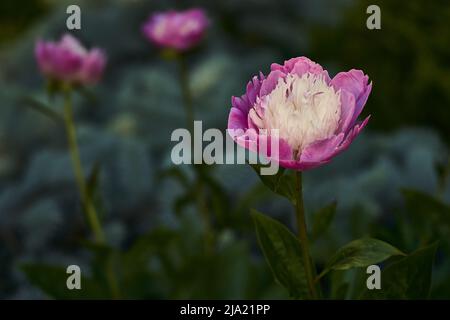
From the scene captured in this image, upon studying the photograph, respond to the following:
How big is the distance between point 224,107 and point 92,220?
993 mm

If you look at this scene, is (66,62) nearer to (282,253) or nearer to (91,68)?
(91,68)

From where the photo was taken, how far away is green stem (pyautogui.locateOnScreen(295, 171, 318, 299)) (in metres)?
0.55

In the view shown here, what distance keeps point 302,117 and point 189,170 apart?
97 cm

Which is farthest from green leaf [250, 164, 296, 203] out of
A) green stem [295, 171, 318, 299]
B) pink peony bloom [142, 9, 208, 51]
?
pink peony bloom [142, 9, 208, 51]

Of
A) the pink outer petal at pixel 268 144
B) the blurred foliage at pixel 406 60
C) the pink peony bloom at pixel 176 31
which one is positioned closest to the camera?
the pink outer petal at pixel 268 144

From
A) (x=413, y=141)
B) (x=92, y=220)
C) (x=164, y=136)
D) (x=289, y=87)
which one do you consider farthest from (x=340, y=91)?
(x=164, y=136)

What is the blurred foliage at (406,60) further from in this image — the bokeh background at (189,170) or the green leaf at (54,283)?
the green leaf at (54,283)

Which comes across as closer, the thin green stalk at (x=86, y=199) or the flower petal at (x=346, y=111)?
the flower petal at (x=346, y=111)

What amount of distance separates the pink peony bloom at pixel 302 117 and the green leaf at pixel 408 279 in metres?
0.16

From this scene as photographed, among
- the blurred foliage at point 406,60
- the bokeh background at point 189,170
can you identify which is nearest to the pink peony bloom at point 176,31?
the bokeh background at point 189,170

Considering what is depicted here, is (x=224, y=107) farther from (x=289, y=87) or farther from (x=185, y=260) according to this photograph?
(x=289, y=87)

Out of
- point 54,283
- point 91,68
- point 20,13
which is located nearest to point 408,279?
point 54,283

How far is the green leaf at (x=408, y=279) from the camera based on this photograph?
64 cm

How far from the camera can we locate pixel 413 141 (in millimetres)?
1667
